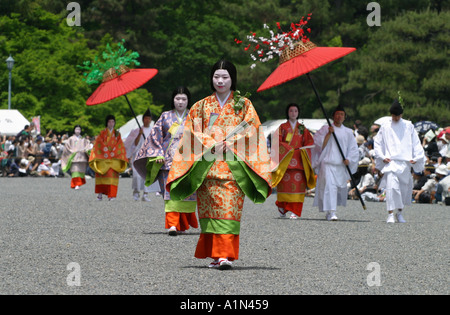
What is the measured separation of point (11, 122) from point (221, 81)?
33098mm

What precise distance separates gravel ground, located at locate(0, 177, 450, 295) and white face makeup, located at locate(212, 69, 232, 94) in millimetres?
1559

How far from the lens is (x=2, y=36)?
4316cm

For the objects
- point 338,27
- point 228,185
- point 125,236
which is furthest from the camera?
point 338,27

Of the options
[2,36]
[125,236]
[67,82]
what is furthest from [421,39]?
[125,236]

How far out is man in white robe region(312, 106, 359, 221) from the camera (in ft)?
46.6

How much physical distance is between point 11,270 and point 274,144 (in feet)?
20.3

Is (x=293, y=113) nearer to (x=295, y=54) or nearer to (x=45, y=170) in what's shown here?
(x=295, y=54)

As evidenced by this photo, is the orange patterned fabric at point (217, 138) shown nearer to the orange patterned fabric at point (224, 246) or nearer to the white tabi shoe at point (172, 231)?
the orange patterned fabric at point (224, 246)

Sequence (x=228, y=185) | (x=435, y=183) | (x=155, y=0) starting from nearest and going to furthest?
(x=228, y=185) < (x=435, y=183) < (x=155, y=0)

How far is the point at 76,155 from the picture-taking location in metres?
21.8

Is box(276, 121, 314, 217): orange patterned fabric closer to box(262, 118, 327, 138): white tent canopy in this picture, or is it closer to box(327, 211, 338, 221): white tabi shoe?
box(327, 211, 338, 221): white tabi shoe

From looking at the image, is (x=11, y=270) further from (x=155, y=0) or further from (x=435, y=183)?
(x=155, y=0)

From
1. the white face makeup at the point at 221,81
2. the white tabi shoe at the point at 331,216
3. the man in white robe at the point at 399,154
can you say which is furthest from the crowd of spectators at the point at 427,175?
the white face makeup at the point at 221,81

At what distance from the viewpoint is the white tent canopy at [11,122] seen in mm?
39469
